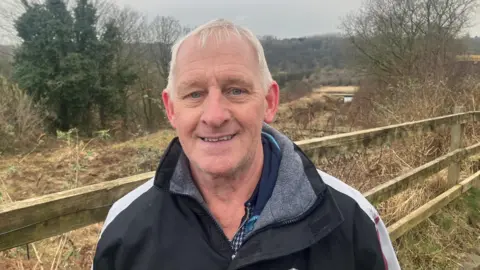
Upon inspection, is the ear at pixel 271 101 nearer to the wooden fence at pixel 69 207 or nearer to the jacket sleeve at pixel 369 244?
the jacket sleeve at pixel 369 244

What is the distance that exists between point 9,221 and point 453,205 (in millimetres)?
4836

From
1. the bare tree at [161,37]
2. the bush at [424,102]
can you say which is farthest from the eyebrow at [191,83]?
the bare tree at [161,37]

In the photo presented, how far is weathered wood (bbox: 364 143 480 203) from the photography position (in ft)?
9.58

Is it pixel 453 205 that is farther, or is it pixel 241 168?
pixel 453 205

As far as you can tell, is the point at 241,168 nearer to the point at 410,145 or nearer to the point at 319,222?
the point at 319,222

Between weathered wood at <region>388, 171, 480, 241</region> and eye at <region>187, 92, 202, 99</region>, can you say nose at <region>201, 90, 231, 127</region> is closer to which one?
eye at <region>187, 92, 202, 99</region>

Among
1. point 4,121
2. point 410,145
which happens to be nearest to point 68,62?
point 4,121

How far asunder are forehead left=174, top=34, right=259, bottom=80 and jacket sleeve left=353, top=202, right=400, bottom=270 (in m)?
0.63

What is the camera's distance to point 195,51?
1.37 metres

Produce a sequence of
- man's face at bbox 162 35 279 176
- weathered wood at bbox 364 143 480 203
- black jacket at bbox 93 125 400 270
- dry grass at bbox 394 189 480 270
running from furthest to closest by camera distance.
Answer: dry grass at bbox 394 189 480 270, weathered wood at bbox 364 143 480 203, man's face at bbox 162 35 279 176, black jacket at bbox 93 125 400 270

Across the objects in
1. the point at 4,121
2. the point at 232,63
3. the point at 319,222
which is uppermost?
the point at 232,63

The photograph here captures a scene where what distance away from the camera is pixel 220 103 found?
1.34 meters

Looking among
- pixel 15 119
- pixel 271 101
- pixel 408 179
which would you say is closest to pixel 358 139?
pixel 408 179

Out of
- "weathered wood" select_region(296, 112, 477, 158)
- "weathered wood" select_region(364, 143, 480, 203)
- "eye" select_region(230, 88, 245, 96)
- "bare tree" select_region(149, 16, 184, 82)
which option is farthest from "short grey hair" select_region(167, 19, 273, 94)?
"bare tree" select_region(149, 16, 184, 82)
